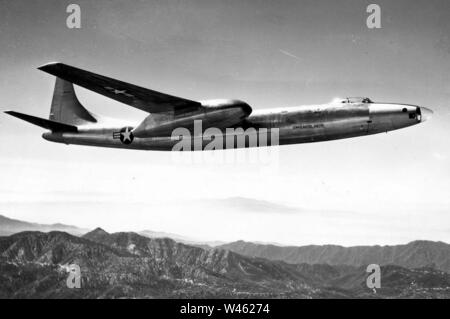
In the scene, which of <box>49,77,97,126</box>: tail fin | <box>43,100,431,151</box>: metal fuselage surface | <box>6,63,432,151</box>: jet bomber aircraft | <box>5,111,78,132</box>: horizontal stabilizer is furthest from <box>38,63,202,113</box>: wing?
<box>49,77,97,126</box>: tail fin

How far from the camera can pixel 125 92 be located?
76.4ft

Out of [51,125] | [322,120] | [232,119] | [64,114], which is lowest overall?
[232,119]

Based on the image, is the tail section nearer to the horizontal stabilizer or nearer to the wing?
the horizontal stabilizer

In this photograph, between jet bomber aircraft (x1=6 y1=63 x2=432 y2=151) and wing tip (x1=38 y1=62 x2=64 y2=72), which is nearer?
wing tip (x1=38 y1=62 x2=64 y2=72)

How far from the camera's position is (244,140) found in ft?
77.5

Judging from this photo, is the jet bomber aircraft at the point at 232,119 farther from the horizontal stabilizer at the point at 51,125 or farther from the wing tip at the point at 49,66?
the horizontal stabilizer at the point at 51,125

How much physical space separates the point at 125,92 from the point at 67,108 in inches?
511

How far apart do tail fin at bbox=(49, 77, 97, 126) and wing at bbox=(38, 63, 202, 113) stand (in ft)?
25.7

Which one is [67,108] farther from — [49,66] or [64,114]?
[49,66]

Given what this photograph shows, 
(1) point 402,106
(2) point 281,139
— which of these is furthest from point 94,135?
(1) point 402,106

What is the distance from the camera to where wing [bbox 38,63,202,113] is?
822 inches

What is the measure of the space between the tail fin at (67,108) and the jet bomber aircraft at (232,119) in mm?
5788

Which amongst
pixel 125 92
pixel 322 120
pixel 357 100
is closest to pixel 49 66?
pixel 125 92

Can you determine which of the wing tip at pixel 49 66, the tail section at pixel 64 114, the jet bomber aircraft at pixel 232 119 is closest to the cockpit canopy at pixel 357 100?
the jet bomber aircraft at pixel 232 119
